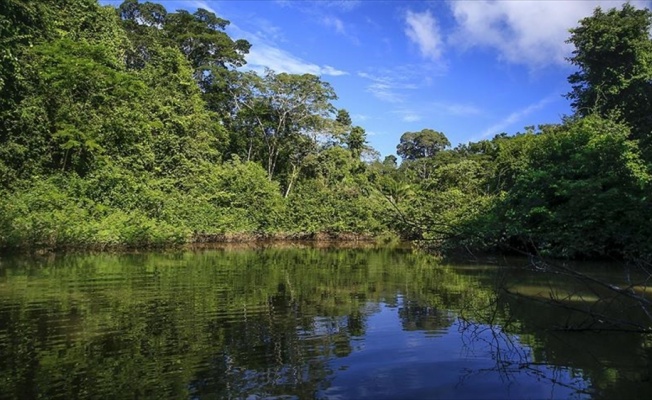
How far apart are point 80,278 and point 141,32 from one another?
34.6 m

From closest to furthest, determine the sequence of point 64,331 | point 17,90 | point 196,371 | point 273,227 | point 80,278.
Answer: point 196,371, point 64,331, point 80,278, point 17,90, point 273,227

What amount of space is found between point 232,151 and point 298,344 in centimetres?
3926

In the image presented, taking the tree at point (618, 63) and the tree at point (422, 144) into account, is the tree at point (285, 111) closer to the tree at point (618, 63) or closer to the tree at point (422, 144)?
the tree at point (618, 63)

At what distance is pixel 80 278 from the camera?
1312cm

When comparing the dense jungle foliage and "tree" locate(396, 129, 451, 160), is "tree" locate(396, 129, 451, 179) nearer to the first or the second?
"tree" locate(396, 129, 451, 160)

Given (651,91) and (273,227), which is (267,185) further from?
(651,91)

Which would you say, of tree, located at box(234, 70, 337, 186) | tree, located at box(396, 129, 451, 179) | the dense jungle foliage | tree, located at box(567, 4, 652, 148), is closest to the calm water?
the dense jungle foliage

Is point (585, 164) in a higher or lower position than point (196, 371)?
higher

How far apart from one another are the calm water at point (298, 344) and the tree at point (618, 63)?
19.8 m

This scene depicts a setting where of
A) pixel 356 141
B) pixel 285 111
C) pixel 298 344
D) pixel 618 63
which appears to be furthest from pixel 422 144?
pixel 298 344

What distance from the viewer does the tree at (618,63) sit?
88.9 ft

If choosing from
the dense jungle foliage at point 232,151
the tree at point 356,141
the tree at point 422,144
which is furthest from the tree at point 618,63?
the tree at point 422,144

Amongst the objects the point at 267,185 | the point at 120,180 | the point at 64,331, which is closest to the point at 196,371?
the point at 64,331

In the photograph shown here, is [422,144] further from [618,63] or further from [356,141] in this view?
[618,63]
